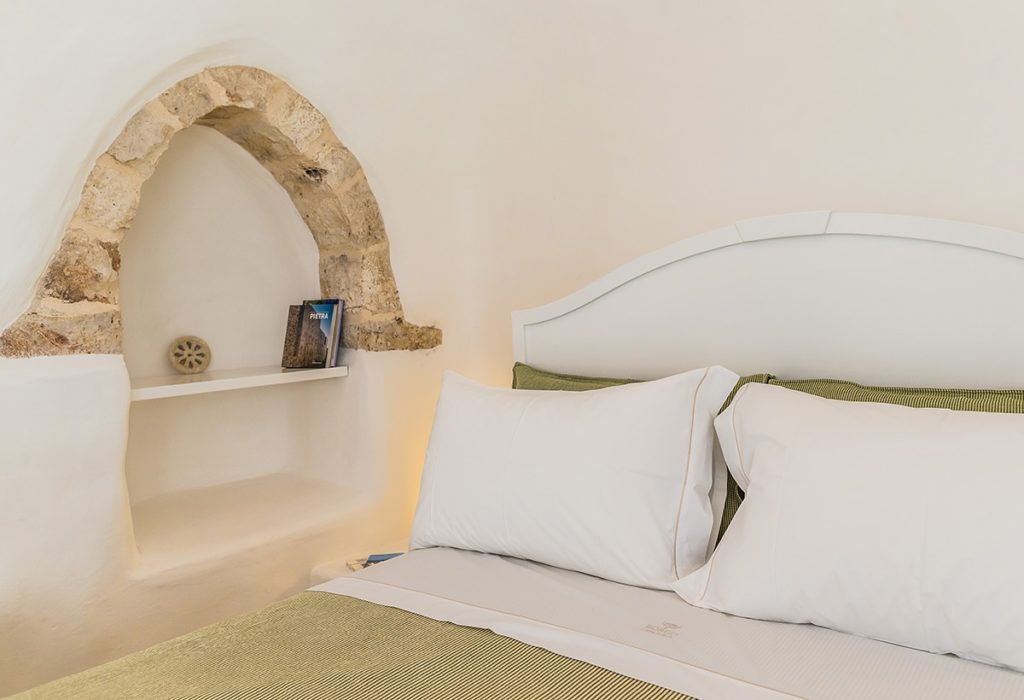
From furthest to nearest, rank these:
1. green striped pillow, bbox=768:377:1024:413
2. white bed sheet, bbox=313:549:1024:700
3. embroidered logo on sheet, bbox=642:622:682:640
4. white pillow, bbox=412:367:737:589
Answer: white pillow, bbox=412:367:737:589, green striped pillow, bbox=768:377:1024:413, embroidered logo on sheet, bbox=642:622:682:640, white bed sheet, bbox=313:549:1024:700

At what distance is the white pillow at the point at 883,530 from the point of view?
1178 millimetres

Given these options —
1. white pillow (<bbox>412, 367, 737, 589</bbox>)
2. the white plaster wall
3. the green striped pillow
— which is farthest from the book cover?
the green striped pillow

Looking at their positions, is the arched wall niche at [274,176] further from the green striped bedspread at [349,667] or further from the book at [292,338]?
the green striped bedspread at [349,667]

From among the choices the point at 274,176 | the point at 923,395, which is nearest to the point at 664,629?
the point at 923,395

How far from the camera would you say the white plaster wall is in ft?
5.88

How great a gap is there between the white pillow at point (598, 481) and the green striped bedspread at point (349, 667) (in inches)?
11.9

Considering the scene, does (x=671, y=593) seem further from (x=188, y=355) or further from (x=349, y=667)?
(x=188, y=355)

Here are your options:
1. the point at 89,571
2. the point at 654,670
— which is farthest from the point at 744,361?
the point at 89,571

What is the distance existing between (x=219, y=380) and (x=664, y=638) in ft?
4.74

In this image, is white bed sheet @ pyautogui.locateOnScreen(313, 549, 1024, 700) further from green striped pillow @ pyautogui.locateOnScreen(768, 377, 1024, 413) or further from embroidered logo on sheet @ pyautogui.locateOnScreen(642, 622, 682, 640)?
green striped pillow @ pyautogui.locateOnScreen(768, 377, 1024, 413)

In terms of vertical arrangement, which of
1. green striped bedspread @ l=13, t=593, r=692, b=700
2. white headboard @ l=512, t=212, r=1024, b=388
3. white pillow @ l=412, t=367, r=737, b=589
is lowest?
green striped bedspread @ l=13, t=593, r=692, b=700

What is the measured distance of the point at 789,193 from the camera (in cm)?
210

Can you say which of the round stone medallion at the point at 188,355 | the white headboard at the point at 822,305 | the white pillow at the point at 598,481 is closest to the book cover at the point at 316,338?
the round stone medallion at the point at 188,355

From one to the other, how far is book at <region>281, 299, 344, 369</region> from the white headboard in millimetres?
799
